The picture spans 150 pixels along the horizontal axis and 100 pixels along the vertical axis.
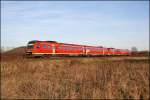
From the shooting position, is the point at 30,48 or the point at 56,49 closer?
the point at 30,48

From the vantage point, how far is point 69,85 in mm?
11383

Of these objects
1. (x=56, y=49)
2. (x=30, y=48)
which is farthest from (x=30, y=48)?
(x=56, y=49)

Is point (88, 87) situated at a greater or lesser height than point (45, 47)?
lesser

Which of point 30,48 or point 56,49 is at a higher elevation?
point 30,48

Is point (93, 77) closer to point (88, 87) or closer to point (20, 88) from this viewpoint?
point (88, 87)

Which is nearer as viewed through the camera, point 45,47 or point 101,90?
point 101,90

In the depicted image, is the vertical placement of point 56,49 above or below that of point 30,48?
below

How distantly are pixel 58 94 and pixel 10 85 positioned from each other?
2.85 metres

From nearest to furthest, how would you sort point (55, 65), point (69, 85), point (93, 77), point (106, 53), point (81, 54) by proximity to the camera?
1. point (69, 85)
2. point (93, 77)
3. point (55, 65)
4. point (81, 54)
5. point (106, 53)

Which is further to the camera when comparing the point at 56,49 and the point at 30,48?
the point at 56,49

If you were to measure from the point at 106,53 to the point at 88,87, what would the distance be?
38.7 metres

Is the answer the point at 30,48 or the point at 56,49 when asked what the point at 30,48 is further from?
the point at 56,49

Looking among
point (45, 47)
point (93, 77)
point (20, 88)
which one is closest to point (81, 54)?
point (45, 47)

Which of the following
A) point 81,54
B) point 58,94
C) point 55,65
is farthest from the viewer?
point 81,54
